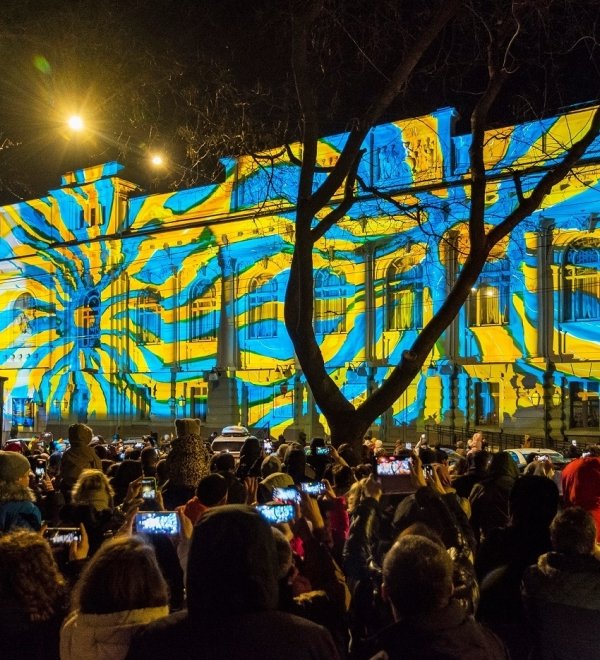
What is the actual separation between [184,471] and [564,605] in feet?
12.2

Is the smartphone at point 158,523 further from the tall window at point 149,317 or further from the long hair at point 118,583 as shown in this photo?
the tall window at point 149,317

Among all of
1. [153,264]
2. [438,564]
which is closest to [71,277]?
[153,264]

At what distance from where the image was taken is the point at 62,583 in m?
3.56

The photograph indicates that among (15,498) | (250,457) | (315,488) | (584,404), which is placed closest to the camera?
(15,498)

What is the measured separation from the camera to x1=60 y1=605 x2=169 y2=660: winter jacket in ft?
9.63

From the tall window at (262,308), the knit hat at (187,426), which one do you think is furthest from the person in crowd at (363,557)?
the tall window at (262,308)

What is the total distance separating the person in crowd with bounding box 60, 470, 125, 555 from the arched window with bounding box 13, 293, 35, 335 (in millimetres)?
45775

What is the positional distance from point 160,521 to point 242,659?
8.34 ft

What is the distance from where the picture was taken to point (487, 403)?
33.4 m

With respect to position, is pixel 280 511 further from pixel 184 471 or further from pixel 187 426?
pixel 187 426

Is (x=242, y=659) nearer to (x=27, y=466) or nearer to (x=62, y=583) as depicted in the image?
(x=62, y=583)

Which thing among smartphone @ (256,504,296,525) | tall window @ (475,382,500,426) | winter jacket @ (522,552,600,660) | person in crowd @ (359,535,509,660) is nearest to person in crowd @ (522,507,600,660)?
winter jacket @ (522,552,600,660)

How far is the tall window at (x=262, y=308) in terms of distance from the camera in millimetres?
40031

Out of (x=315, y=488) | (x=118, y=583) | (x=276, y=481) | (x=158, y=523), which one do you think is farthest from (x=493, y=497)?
(x=118, y=583)
